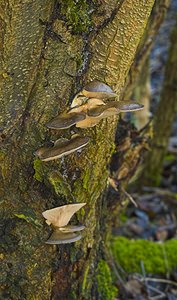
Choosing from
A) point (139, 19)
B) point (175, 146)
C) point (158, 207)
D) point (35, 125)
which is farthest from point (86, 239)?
point (175, 146)

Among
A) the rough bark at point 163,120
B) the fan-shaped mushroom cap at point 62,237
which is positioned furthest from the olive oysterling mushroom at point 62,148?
the rough bark at point 163,120

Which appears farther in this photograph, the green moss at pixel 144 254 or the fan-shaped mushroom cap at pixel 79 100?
the green moss at pixel 144 254

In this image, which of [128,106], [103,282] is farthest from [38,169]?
[103,282]

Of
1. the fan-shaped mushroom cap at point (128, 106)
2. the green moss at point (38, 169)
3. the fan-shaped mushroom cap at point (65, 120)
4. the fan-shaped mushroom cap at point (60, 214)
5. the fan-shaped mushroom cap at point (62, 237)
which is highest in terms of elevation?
the fan-shaped mushroom cap at point (128, 106)

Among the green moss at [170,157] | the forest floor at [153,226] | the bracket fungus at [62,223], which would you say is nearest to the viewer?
the bracket fungus at [62,223]

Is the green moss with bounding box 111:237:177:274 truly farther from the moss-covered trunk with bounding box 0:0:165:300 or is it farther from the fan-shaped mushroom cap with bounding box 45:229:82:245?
the fan-shaped mushroom cap with bounding box 45:229:82:245

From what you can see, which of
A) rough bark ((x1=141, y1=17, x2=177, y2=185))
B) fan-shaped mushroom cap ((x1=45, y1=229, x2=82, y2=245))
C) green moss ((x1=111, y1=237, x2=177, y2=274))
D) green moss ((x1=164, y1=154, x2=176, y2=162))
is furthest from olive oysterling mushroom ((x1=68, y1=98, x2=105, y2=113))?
green moss ((x1=164, y1=154, x2=176, y2=162))

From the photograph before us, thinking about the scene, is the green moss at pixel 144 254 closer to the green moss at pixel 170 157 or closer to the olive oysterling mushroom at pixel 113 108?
the olive oysterling mushroom at pixel 113 108

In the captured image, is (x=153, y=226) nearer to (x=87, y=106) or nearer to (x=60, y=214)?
(x=60, y=214)
